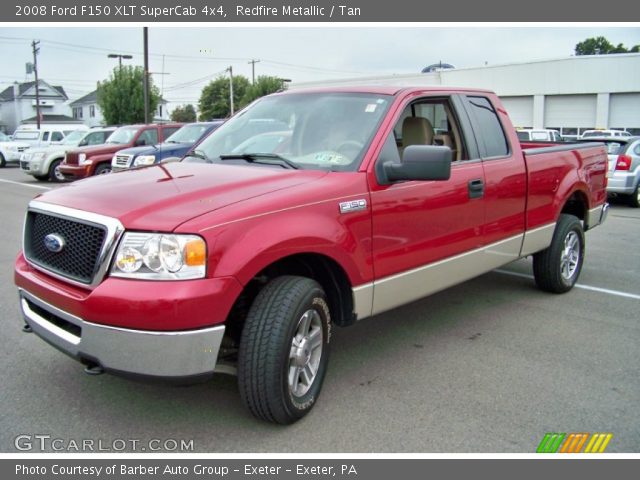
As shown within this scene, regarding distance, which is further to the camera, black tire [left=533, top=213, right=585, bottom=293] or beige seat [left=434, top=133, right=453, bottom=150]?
black tire [left=533, top=213, right=585, bottom=293]

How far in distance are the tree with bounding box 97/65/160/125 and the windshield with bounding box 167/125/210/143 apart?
3448 cm

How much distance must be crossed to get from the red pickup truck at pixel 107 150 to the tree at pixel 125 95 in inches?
1280

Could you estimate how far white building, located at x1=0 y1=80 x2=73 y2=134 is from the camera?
287 ft

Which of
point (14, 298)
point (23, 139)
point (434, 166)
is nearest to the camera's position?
point (434, 166)

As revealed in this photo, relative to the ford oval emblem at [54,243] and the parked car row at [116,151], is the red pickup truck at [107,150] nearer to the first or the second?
the parked car row at [116,151]

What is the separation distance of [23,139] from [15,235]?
86.7 ft

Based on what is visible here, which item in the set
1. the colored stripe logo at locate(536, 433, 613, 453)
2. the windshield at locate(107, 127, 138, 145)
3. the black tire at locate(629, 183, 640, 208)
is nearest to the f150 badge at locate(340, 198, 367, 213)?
the colored stripe logo at locate(536, 433, 613, 453)

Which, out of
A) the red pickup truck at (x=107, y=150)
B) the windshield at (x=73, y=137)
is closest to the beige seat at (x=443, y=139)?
the red pickup truck at (x=107, y=150)

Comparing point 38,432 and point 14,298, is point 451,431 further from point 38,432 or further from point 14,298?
point 14,298

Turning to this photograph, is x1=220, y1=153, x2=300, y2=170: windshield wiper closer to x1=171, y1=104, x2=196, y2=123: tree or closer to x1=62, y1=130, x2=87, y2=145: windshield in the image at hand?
x1=62, y1=130, x2=87, y2=145: windshield

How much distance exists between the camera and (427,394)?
3.80 metres

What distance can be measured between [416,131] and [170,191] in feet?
7.01

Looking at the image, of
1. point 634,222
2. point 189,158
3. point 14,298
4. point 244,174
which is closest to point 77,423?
point 244,174

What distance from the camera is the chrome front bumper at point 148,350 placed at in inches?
112
